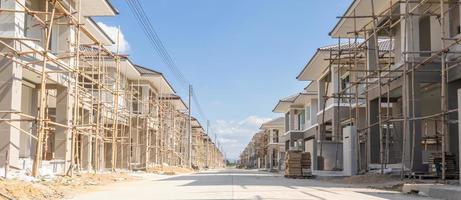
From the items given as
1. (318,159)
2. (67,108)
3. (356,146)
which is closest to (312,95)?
(318,159)

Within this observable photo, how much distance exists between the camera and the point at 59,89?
954 inches

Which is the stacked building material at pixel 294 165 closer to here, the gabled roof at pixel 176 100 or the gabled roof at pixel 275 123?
the gabled roof at pixel 176 100

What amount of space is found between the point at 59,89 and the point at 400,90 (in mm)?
14530

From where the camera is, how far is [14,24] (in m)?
19.4

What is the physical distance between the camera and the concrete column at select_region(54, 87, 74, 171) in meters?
23.5

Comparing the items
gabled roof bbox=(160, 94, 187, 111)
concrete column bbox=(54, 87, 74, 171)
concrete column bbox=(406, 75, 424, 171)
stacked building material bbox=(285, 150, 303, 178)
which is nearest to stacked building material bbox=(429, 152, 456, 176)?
concrete column bbox=(406, 75, 424, 171)

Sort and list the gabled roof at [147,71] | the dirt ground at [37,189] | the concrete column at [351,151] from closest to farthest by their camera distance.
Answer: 1. the dirt ground at [37,189]
2. the concrete column at [351,151]
3. the gabled roof at [147,71]

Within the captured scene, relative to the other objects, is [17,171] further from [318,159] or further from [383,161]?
[318,159]

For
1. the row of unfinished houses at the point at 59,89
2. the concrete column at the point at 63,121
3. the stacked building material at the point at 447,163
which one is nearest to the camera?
the row of unfinished houses at the point at 59,89

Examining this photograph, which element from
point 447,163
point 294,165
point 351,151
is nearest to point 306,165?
point 294,165

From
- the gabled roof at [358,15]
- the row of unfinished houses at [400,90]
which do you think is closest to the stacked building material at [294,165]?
the row of unfinished houses at [400,90]

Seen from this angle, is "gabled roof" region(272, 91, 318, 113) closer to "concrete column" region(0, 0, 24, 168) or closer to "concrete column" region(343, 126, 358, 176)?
"concrete column" region(343, 126, 358, 176)

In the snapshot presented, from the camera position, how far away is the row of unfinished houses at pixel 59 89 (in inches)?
740

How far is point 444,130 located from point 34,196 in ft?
44.7
